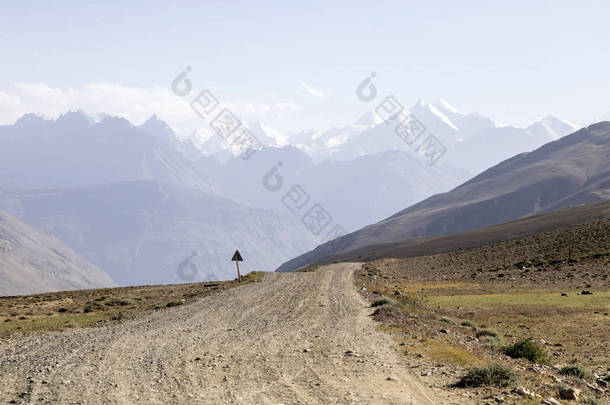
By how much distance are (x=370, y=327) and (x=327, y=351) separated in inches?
239

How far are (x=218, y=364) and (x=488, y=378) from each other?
7888mm

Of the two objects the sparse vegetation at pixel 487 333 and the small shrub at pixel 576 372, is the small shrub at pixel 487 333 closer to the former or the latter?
the sparse vegetation at pixel 487 333

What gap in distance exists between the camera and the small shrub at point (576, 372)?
1616cm

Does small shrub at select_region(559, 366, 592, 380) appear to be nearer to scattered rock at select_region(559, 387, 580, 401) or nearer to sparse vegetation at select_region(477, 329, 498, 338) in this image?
scattered rock at select_region(559, 387, 580, 401)

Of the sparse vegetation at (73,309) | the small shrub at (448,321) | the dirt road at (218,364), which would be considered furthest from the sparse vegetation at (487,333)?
the sparse vegetation at (73,309)

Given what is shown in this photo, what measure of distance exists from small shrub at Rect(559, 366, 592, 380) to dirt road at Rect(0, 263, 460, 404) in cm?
509

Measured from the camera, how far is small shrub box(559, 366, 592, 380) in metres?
16.2

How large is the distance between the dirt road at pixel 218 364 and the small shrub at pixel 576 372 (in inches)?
200

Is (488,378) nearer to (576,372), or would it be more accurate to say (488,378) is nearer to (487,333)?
(576,372)

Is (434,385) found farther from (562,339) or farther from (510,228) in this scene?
(510,228)

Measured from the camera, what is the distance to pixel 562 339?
23.2 metres

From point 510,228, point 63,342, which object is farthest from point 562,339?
point 510,228

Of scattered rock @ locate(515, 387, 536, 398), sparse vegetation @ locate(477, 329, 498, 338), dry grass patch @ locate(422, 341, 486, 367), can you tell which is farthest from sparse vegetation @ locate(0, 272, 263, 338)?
scattered rock @ locate(515, 387, 536, 398)

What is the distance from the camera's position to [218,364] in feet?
54.0
